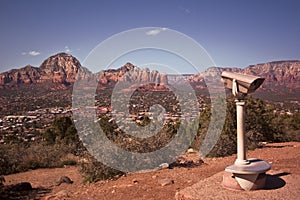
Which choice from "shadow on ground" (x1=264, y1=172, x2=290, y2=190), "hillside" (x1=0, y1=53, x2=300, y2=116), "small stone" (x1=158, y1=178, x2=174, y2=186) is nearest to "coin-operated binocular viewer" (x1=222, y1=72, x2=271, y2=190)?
"shadow on ground" (x1=264, y1=172, x2=290, y2=190)

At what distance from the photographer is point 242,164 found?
21.4 ft

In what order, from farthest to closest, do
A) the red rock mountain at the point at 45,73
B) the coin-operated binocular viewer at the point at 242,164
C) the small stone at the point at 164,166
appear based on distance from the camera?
the red rock mountain at the point at 45,73 < the small stone at the point at 164,166 < the coin-operated binocular viewer at the point at 242,164

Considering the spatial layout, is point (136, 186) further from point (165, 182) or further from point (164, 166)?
point (164, 166)

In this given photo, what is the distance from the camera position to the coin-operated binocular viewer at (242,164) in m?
6.22

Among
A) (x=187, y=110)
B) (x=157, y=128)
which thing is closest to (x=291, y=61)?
(x=187, y=110)

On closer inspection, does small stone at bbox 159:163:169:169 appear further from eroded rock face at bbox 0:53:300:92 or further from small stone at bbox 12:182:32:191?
small stone at bbox 12:182:32:191

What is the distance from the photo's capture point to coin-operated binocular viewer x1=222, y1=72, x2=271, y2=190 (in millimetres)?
6219

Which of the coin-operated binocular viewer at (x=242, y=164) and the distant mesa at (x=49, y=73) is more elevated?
the distant mesa at (x=49, y=73)

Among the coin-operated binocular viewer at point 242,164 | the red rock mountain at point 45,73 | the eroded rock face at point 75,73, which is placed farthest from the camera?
the red rock mountain at point 45,73

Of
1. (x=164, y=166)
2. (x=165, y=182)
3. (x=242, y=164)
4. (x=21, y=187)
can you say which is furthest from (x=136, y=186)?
(x=21, y=187)


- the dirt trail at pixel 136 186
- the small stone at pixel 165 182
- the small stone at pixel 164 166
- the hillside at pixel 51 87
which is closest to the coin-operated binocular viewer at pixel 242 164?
the dirt trail at pixel 136 186

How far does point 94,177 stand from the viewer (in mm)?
10406

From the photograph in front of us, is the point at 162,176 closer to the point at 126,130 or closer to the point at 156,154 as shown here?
the point at 156,154

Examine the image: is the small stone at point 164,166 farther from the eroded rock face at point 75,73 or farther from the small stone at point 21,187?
the small stone at point 21,187
